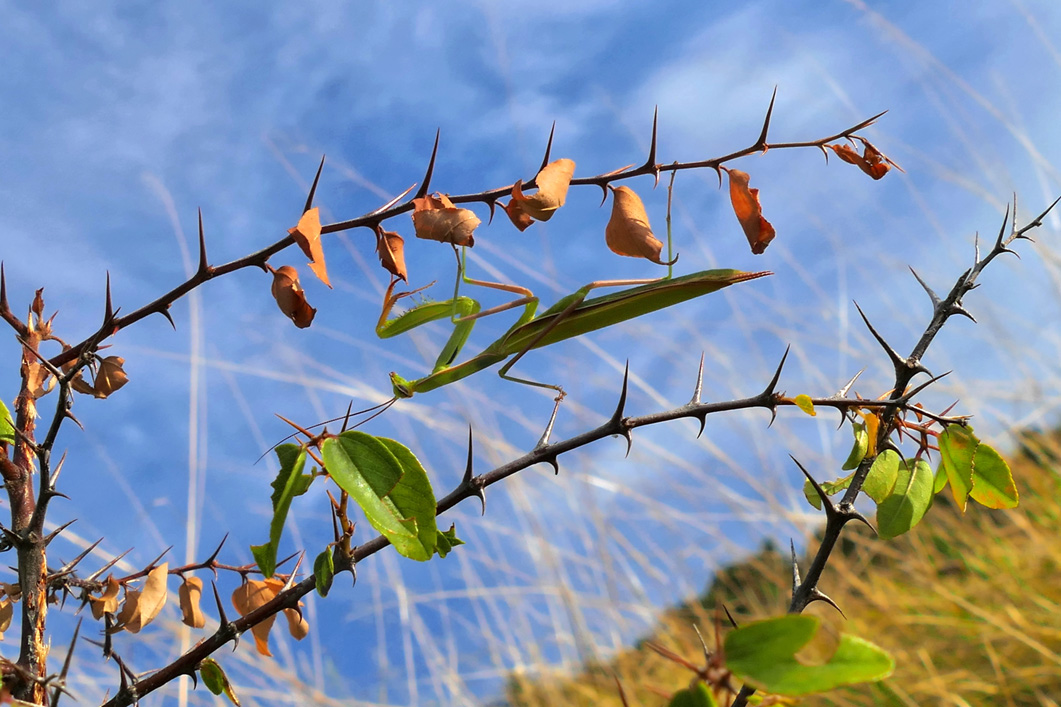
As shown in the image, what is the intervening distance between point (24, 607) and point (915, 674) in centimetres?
312

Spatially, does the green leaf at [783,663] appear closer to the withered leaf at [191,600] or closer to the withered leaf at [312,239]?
the withered leaf at [312,239]

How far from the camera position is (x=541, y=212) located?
0.67m

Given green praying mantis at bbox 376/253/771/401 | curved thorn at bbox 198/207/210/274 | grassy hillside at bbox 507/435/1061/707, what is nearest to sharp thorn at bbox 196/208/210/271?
curved thorn at bbox 198/207/210/274

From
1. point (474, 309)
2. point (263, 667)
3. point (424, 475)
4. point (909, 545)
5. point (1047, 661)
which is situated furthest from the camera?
point (909, 545)

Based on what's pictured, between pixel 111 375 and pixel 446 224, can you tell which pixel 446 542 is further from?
pixel 111 375

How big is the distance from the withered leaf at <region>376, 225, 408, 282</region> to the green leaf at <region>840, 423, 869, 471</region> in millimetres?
429

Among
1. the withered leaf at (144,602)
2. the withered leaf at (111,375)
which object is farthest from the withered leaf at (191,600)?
the withered leaf at (111,375)

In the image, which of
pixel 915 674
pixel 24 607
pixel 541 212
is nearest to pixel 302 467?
pixel 541 212

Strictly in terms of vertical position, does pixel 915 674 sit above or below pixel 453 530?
below

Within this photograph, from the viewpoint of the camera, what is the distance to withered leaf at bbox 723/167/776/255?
2.32 feet

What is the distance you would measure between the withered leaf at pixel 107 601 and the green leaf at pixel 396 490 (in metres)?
A: 0.46

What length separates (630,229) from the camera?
69cm

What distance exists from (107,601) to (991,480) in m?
0.87

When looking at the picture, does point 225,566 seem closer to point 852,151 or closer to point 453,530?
point 453,530
